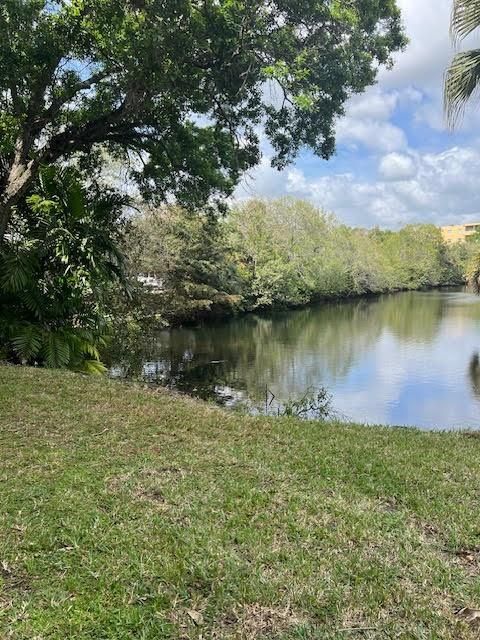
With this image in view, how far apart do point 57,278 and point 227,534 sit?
7.89 metres

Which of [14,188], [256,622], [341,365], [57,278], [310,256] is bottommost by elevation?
[341,365]

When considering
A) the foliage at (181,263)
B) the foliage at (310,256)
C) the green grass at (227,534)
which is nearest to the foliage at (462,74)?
the green grass at (227,534)

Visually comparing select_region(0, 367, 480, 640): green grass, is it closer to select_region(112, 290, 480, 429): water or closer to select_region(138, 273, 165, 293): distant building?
select_region(112, 290, 480, 429): water

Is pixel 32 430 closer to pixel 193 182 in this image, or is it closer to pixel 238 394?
pixel 193 182

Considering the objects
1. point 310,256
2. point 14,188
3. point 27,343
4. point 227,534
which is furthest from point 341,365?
point 310,256

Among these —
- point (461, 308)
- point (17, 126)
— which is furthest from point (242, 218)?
point (17, 126)

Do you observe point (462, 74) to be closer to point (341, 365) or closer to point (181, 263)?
point (341, 365)

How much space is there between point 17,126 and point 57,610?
35.8 feet

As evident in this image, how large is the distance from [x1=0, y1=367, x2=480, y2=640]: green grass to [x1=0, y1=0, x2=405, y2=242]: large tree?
593cm

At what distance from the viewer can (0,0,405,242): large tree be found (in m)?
8.13

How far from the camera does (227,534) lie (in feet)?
10.0

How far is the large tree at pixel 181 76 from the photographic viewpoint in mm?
8133

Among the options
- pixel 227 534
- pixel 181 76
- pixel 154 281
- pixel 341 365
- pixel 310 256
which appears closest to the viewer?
pixel 227 534

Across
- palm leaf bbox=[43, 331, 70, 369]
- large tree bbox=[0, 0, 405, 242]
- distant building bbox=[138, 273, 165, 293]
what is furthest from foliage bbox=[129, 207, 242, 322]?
palm leaf bbox=[43, 331, 70, 369]
